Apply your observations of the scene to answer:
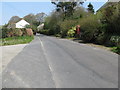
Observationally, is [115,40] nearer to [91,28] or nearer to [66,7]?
[91,28]

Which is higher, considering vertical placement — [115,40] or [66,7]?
[66,7]

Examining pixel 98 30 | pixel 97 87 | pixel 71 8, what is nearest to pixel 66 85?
pixel 97 87

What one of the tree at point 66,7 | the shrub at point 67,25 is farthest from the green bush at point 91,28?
the tree at point 66,7

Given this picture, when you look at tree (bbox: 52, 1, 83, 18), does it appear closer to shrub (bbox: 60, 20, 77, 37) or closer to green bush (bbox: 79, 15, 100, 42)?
shrub (bbox: 60, 20, 77, 37)

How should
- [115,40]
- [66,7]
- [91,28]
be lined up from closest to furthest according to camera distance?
1. [115,40]
2. [91,28]
3. [66,7]

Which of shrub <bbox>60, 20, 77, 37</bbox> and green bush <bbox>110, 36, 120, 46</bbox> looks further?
shrub <bbox>60, 20, 77, 37</bbox>

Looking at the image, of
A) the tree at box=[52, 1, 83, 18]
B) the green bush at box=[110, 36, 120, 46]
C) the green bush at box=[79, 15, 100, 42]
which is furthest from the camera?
A: the tree at box=[52, 1, 83, 18]

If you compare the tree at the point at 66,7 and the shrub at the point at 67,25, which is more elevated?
the tree at the point at 66,7

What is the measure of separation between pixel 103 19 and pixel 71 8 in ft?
127

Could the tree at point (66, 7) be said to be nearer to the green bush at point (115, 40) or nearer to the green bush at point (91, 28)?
the green bush at point (91, 28)

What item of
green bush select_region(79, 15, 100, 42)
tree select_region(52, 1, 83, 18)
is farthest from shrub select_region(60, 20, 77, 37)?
green bush select_region(79, 15, 100, 42)

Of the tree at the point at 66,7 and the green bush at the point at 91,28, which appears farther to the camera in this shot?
the tree at the point at 66,7

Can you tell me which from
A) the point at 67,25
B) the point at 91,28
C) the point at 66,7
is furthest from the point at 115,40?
the point at 66,7

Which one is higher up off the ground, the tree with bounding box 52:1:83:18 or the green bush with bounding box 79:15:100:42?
the tree with bounding box 52:1:83:18
